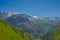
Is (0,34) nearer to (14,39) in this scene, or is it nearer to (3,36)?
(3,36)

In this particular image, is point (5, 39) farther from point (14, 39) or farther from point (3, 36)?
point (14, 39)

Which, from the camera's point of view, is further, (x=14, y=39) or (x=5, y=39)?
(x=14, y=39)

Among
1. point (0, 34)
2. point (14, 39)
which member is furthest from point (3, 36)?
point (14, 39)

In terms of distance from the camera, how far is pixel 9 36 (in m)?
140

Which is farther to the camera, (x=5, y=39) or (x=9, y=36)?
(x=9, y=36)

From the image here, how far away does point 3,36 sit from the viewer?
433ft

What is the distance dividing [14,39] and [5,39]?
1555 cm

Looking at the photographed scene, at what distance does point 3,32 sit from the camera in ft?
456

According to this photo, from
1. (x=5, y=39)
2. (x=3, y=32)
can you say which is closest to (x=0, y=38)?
(x=5, y=39)

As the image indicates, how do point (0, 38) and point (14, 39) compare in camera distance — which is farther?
point (14, 39)

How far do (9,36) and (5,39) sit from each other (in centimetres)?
1127

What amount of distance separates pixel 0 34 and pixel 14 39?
15.0 m

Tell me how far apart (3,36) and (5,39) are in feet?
13.0

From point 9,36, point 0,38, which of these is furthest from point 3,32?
point 0,38
